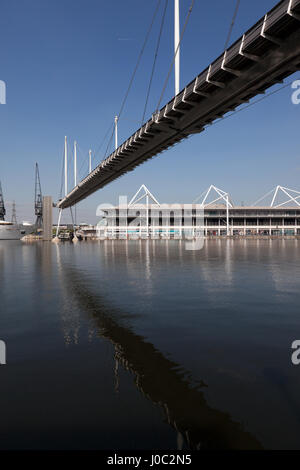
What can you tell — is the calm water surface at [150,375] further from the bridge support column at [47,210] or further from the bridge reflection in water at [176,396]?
the bridge support column at [47,210]

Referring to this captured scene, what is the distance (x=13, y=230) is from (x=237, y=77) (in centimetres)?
15182

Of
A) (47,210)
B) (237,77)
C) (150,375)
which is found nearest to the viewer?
(150,375)

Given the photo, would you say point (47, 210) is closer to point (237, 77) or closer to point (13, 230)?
point (13, 230)

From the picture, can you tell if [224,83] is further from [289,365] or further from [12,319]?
[12,319]

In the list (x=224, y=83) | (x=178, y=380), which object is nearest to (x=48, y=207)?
(x=224, y=83)

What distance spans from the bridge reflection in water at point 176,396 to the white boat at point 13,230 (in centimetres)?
14899

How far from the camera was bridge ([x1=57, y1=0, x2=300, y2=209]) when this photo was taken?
1082 centimetres

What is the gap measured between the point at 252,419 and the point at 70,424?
9.61ft

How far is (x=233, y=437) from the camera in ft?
16.0

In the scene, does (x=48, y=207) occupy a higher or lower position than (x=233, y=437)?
higher

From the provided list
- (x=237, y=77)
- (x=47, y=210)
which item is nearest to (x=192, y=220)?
(x=47, y=210)

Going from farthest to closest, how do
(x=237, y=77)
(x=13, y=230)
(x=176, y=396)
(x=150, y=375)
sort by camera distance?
1. (x=13, y=230)
2. (x=237, y=77)
3. (x=150, y=375)
4. (x=176, y=396)

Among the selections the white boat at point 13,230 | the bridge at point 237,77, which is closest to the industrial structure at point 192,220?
the white boat at point 13,230

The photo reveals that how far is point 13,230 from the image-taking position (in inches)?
5906
